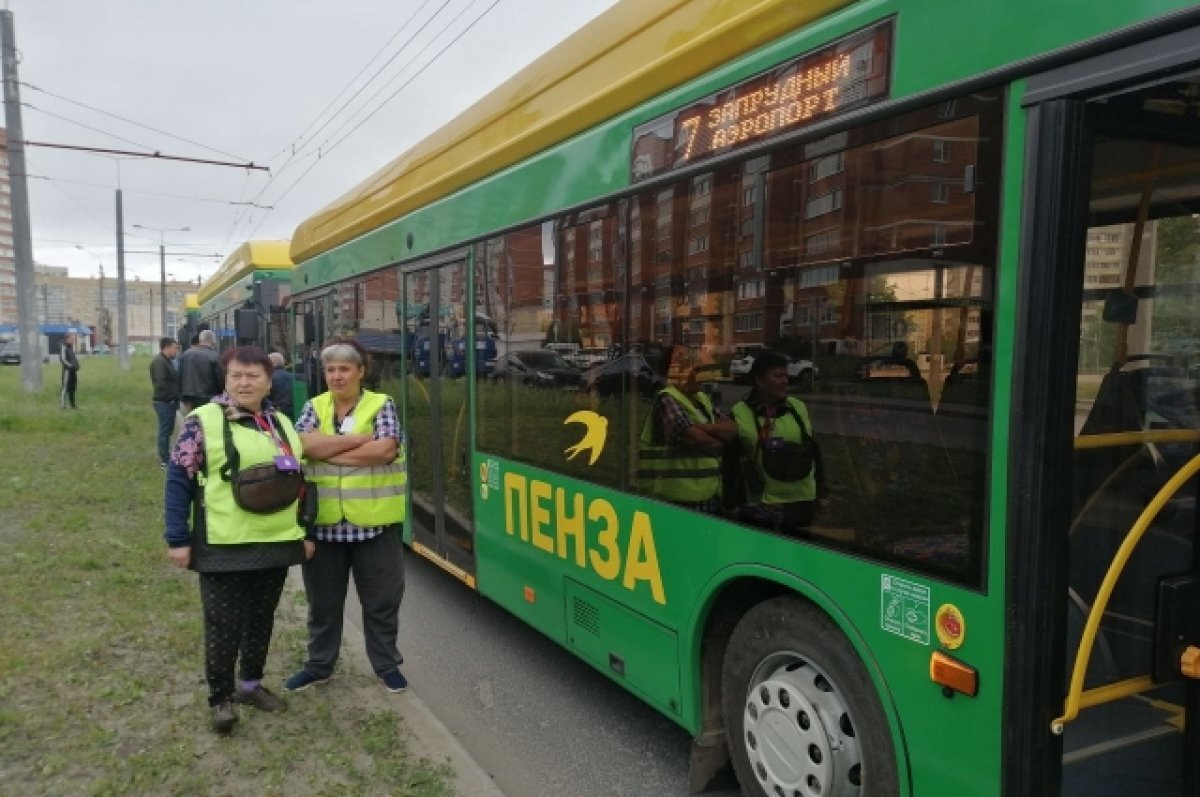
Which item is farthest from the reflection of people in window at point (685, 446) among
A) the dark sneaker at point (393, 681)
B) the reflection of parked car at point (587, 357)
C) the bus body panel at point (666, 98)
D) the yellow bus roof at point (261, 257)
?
the yellow bus roof at point (261, 257)

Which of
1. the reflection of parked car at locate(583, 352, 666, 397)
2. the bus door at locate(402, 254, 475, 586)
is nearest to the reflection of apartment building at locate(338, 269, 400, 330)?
the bus door at locate(402, 254, 475, 586)

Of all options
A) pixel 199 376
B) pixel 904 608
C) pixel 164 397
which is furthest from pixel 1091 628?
pixel 164 397

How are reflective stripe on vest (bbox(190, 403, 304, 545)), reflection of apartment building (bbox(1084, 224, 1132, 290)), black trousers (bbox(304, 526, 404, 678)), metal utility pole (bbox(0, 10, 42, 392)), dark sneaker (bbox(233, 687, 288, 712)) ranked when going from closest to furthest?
1. reflection of apartment building (bbox(1084, 224, 1132, 290))
2. reflective stripe on vest (bbox(190, 403, 304, 545))
3. dark sneaker (bbox(233, 687, 288, 712))
4. black trousers (bbox(304, 526, 404, 678))
5. metal utility pole (bbox(0, 10, 42, 392))

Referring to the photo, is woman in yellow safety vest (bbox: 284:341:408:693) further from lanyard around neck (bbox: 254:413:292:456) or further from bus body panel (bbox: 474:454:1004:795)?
bus body panel (bbox: 474:454:1004:795)

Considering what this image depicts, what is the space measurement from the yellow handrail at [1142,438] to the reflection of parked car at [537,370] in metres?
2.15

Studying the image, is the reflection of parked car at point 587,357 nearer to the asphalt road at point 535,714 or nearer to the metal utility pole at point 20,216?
the asphalt road at point 535,714

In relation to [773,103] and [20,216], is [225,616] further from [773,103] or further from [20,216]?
[20,216]

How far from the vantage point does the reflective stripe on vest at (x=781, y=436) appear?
9.23ft

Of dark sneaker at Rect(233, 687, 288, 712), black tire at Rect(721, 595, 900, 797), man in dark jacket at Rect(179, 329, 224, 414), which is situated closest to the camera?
black tire at Rect(721, 595, 900, 797)

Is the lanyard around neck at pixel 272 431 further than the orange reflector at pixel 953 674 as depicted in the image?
Yes

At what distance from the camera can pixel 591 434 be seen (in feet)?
13.0

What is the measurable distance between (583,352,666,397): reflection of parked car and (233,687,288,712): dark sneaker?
6.67 ft

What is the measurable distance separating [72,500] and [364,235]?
14.4ft

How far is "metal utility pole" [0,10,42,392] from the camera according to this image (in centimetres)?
1733
